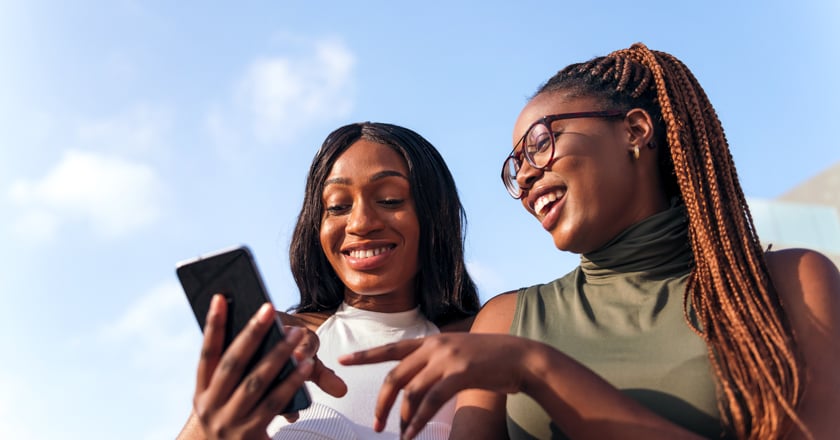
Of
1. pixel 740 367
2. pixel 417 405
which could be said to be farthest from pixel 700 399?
pixel 417 405

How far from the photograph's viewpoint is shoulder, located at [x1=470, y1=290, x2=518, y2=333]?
10.8ft

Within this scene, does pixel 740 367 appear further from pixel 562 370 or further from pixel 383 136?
pixel 383 136

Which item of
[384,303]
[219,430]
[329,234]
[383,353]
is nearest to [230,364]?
[219,430]

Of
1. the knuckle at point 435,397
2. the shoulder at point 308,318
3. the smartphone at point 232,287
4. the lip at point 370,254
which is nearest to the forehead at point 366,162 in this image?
the lip at point 370,254

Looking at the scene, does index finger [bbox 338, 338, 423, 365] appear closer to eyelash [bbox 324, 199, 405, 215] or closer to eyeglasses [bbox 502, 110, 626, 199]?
eyeglasses [bbox 502, 110, 626, 199]

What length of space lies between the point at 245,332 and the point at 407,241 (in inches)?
75.0

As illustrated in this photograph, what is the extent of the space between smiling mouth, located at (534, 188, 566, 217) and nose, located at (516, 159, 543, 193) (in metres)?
0.07

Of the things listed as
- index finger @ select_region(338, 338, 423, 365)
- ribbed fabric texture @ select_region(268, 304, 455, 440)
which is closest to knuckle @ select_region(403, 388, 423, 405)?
index finger @ select_region(338, 338, 423, 365)

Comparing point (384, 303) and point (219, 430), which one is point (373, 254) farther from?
point (219, 430)

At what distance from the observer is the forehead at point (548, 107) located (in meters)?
3.21

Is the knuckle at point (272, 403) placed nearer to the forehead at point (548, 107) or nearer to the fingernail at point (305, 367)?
the fingernail at point (305, 367)

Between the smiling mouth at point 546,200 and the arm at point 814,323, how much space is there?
76cm

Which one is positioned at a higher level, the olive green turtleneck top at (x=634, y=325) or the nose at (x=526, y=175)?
the nose at (x=526, y=175)

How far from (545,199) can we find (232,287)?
1286 mm
